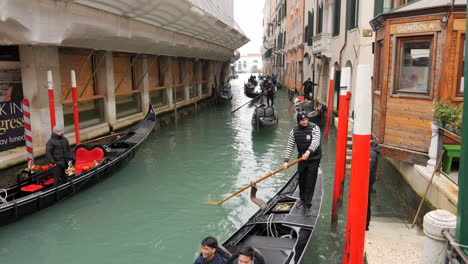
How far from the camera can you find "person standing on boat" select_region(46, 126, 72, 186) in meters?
5.58

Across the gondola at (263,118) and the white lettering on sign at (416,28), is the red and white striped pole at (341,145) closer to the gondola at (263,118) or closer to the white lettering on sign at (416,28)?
the white lettering on sign at (416,28)

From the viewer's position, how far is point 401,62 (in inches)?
219

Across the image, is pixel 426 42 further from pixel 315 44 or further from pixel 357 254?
pixel 315 44

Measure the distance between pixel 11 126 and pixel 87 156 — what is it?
1.47 meters

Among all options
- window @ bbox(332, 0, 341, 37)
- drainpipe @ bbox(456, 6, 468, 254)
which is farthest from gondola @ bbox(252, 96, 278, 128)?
drainpipe @ bbox(456, 6, 468, 254)

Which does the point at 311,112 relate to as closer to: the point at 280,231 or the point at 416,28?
the point at 416,28

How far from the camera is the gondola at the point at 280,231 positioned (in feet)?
11.7

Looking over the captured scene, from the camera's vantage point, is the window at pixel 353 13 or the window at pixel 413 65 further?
the window at pixel 353 13

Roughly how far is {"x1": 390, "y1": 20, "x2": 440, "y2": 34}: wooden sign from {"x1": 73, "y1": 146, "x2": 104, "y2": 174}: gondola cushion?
210 inches

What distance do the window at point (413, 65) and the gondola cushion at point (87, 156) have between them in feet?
17.0

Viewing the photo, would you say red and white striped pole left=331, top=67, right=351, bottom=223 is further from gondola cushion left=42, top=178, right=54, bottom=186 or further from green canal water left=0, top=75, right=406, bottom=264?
gondola cushion left=42, top=178, right=54, bottom=186


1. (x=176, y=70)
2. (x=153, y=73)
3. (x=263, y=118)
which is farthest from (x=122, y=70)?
(x=176, y=70)

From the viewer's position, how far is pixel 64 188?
5.73 metres

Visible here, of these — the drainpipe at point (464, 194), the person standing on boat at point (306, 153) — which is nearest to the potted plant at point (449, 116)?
the person standing on boat at point (306, 153)
